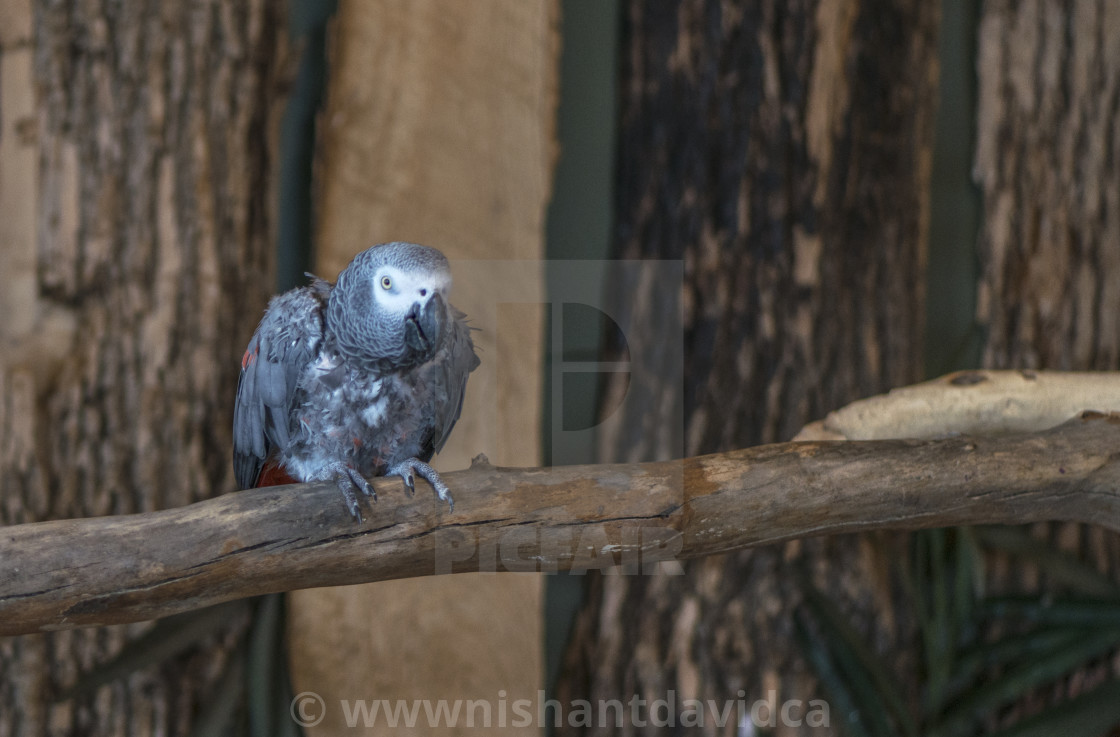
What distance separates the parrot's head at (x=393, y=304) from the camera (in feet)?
2.85

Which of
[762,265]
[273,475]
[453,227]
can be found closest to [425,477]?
[273,475]

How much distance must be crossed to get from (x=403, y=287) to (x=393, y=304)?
0.02 m

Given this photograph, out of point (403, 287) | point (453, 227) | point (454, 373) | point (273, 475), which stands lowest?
point (273, 475)

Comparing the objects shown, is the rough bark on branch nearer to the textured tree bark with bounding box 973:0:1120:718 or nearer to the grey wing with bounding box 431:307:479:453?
the grey wing with bounding box 431:307:479:453

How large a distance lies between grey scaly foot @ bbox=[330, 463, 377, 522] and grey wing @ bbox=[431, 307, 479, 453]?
231 mm

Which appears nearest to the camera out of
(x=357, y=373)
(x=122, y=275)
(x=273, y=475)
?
(x=357, y=373)

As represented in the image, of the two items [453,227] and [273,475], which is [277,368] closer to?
[273,475]

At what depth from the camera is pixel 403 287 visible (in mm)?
873

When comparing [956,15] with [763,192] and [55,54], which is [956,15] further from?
[55,54]

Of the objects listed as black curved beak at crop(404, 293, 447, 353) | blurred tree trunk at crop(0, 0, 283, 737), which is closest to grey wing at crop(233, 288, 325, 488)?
black curved beak at crop(404, 293, 447, 353)

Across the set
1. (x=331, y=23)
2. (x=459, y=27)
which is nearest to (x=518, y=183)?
(x=459, y=27)

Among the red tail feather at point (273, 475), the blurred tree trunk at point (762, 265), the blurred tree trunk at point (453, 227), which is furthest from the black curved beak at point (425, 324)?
the blurred tree trunk at point (762, 265)

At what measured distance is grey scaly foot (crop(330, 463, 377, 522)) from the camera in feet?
2.63

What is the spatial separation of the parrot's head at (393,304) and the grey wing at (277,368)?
0.19ft
